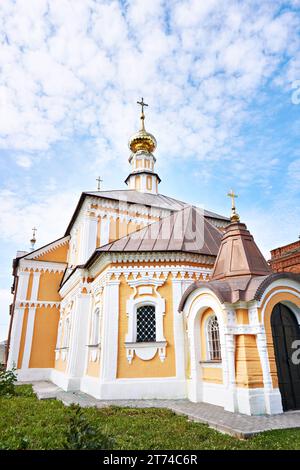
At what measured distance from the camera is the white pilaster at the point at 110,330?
32.5 feet

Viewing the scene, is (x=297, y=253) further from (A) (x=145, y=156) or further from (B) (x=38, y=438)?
(B) (x=38, y=438)

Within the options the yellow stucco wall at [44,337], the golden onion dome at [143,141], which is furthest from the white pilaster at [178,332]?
the golden onion dome at [143,141]

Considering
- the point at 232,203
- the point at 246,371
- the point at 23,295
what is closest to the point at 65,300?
the point at 23,295

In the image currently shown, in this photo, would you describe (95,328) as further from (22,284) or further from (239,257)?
(22,284)

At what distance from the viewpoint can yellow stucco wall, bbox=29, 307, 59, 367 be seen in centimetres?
1739

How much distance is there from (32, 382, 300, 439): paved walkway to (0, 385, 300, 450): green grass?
273 mm

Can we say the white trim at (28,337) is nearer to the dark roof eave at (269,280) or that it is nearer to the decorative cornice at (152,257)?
the decorative cornice at (152,257)

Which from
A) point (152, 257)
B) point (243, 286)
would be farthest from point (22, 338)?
point (243, 286)

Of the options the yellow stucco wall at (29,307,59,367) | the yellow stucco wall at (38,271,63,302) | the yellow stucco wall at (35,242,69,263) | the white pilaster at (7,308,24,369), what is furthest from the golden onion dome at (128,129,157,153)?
the white pilaster at (7,308,24,369)

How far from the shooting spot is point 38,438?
5.41 metres

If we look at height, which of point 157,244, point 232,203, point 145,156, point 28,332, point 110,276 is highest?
point 145,156

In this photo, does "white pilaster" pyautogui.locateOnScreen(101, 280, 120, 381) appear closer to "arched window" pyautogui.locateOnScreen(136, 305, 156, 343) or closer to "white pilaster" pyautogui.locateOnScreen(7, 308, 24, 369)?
"arched window" pyautogui.locateOnScreen(136, 305, 156, 343)

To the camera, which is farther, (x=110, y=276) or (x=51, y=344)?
(x=51, y=344)
